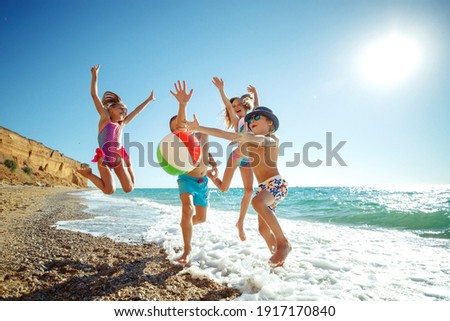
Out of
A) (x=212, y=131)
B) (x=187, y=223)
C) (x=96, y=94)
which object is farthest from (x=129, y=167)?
(x=212, y=131)

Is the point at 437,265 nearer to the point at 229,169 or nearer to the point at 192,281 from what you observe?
the point at 229,169

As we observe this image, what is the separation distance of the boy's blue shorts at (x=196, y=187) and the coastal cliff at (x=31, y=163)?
33.4m

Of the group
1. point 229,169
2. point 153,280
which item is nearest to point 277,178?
point 229,169

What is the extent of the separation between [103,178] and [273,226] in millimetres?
3113

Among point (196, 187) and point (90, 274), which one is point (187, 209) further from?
point (90, 274)

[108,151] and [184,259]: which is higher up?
[108,151]

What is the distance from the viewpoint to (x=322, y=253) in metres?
5.77

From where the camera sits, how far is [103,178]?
4.80 m

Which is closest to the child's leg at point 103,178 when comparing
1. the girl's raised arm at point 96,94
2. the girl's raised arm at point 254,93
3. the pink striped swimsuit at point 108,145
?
the pink striped swimsuit at point 108,145

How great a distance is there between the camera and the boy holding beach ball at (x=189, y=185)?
13.9ft

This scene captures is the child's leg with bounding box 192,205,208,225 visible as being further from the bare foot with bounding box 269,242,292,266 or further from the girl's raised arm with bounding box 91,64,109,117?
the girl's raised arm with bounding box 91,64,109,117

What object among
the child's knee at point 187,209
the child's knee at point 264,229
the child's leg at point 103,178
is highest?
the child's leg at point 103,178

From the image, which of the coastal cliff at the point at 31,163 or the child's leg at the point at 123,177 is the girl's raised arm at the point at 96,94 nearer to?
the child's leg at the point at 123,177

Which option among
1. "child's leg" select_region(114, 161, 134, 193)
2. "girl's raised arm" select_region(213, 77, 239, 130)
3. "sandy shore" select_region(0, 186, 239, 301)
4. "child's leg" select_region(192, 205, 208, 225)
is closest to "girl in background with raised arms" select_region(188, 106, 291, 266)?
"girl's raised arm" select_region(213, 77, 239, 130)
